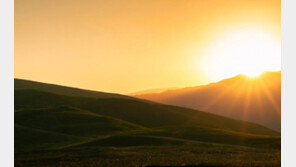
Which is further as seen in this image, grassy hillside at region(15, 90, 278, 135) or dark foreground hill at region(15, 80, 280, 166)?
grassy hillside at region(15, 90, 278, 135)

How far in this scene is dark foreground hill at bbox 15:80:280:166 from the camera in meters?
38.5

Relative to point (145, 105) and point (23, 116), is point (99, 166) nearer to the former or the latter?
point (23, 116)

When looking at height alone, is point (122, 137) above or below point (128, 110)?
below

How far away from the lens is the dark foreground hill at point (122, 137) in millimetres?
38469

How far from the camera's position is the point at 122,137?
63125mm

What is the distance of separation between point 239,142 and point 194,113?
282 ft

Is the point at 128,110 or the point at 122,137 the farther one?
the point at 128,110

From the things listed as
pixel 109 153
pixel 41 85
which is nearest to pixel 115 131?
pixel 109 153

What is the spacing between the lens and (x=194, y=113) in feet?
518

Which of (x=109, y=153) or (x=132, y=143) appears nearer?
(x=109, y=153)

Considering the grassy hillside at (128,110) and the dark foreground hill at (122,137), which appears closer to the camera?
the dark foreground hill at (122,137)
